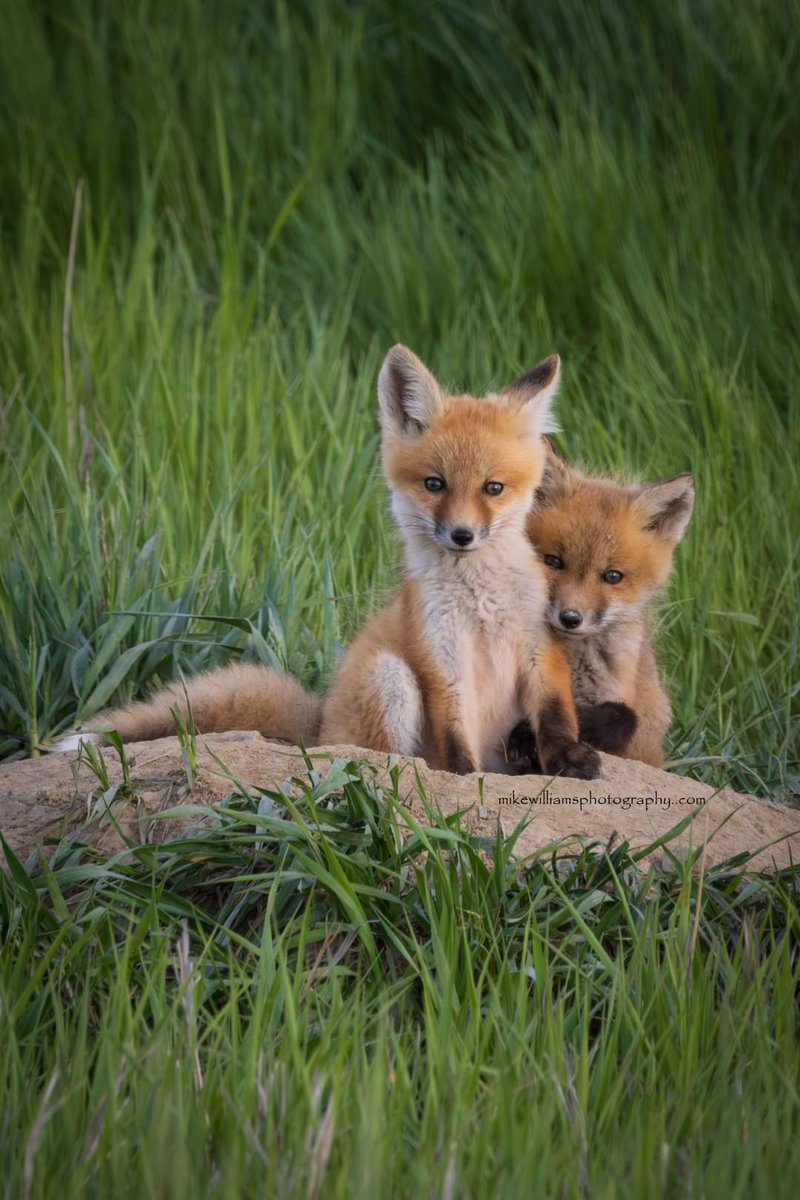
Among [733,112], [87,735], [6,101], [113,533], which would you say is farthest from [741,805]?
[6,101]

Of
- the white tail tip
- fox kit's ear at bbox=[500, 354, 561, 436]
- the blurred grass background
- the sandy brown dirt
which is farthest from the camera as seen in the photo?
the blurred grass background

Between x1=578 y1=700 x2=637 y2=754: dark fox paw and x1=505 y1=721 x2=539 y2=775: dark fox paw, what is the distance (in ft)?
0.76

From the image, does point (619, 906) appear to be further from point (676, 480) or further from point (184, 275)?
point (184, 275)

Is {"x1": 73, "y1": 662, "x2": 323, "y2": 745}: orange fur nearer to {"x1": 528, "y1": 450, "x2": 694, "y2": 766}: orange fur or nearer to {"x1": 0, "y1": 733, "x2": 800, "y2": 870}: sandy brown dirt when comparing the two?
{"x1": 0, "y1": 733, "x2": 800, "y2": 870}: sandy brown dirt

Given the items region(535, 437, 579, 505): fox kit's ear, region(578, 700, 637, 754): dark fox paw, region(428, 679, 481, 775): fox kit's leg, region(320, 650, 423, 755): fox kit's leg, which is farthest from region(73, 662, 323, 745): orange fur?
region(535, 437, 579, 505): fox kit's ear

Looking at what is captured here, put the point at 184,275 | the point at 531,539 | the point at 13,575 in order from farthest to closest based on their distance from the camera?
the point at 184,275
the point at 13,575
the point at 531,539

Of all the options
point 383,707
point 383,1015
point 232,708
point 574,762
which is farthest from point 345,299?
point 383,1015

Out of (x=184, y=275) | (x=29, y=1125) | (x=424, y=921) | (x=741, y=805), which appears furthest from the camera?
(x=184, y=275)

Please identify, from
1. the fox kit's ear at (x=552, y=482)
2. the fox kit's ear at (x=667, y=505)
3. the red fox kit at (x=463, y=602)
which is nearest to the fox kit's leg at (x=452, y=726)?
the red fox kit at (x=463, y=602)

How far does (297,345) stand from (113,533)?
7.37ft

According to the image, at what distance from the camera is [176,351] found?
23.6 feet

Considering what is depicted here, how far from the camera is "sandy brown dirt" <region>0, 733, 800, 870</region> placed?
3.68 metres

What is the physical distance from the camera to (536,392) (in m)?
4.22

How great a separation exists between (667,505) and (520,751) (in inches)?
38.9
